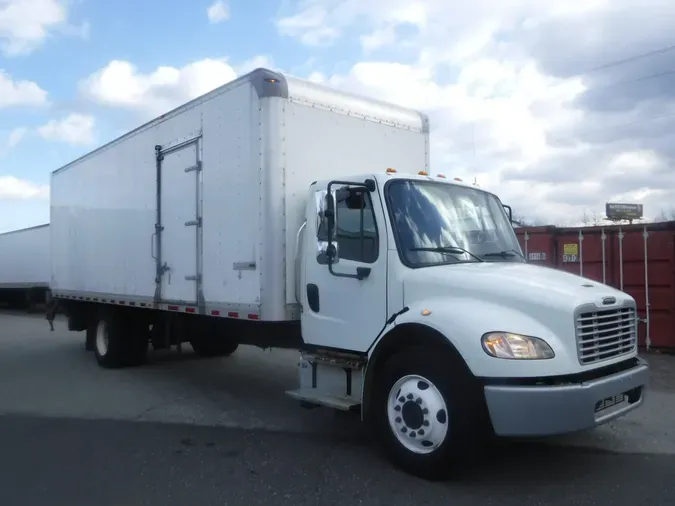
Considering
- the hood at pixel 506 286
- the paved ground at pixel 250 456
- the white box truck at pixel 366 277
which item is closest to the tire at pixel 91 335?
the white box truck at pixel 366 277

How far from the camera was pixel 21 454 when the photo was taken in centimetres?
580

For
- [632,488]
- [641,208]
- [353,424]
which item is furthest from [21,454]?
[641,208]

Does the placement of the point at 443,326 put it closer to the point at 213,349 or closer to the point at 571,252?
the point at 213,349

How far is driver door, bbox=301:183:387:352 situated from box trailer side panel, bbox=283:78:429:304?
1.04ft

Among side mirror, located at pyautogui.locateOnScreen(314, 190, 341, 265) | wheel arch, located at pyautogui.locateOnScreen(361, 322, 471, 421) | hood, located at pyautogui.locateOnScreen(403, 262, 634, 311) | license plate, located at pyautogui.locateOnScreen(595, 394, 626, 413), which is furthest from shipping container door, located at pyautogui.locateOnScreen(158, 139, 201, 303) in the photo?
license plate, located at pyautogui.locateOnScreen(595, 394, 626, 413)

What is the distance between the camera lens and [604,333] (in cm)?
477

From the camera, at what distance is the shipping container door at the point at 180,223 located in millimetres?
7641

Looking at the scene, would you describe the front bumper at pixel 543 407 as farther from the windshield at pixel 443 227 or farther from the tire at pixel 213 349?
the tire at pixel 213 349

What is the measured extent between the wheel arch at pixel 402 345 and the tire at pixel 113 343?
6.18m

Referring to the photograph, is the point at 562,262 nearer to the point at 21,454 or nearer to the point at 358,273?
the point at 358,273

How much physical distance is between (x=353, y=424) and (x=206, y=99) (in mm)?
4167

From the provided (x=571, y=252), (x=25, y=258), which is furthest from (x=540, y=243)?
(x=25, y=258)

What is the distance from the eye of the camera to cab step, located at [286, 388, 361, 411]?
5.45 m

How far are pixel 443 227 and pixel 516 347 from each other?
1460 millimetres
